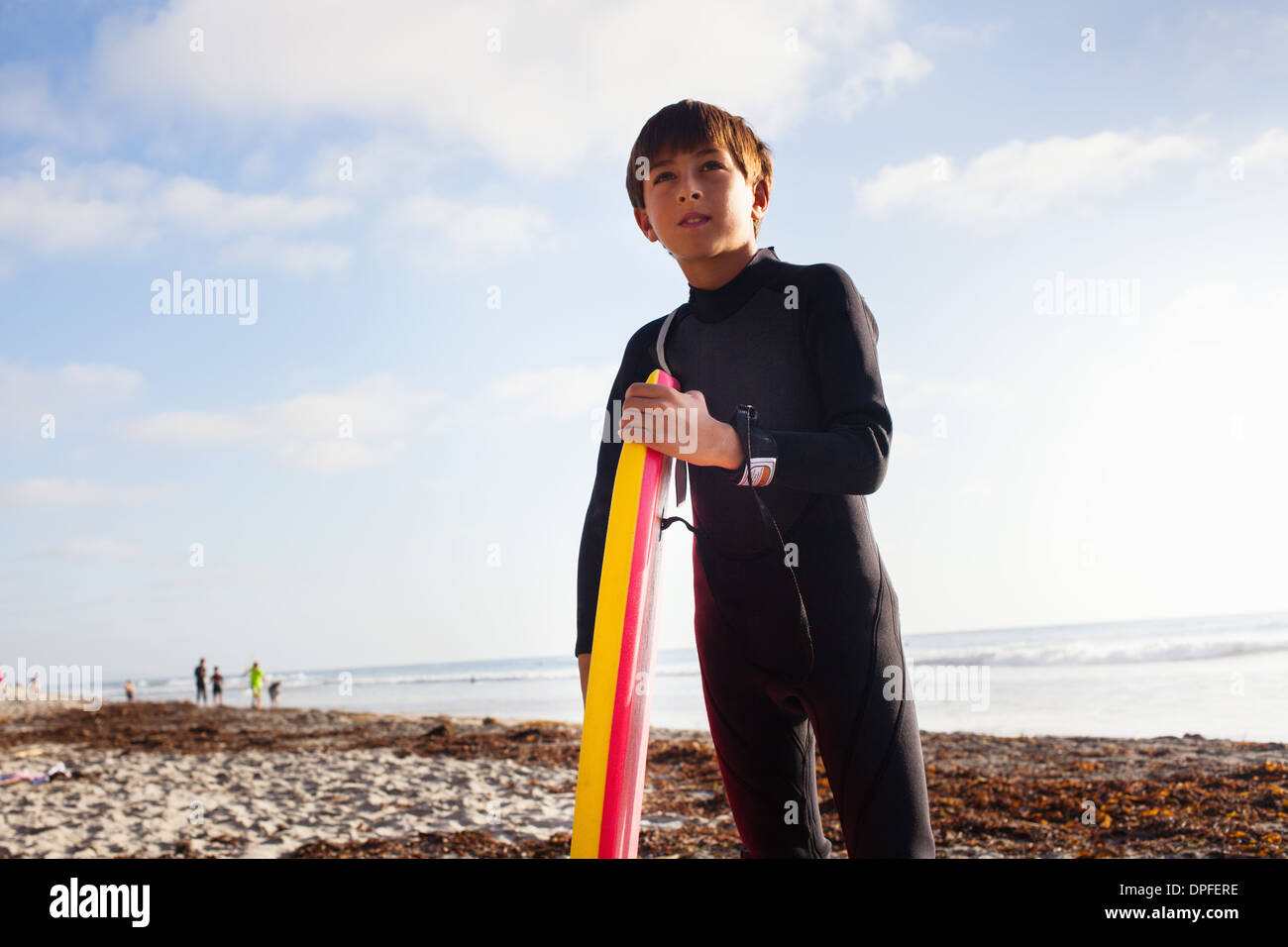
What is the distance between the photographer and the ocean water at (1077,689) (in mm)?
12219

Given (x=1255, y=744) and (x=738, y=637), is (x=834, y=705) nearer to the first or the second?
(x=738, y=637)

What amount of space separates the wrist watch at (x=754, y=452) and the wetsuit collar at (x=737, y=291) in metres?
0.49

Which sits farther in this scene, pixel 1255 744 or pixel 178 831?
pixel 1255 744

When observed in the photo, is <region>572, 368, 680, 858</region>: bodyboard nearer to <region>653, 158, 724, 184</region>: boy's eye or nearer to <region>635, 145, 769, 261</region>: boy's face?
<region>635, 145, 769, 261</region>: boy's face

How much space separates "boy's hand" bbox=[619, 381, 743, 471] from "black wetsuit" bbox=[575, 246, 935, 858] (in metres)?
0.07

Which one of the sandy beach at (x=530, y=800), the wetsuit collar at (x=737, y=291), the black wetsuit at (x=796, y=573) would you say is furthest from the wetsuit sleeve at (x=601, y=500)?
the sandy beach at (x=530, y=800)

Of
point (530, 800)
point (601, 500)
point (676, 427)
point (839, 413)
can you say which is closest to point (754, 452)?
point (676, 427)

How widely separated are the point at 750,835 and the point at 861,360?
0.98 m

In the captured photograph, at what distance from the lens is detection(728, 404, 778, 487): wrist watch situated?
1.41 meters

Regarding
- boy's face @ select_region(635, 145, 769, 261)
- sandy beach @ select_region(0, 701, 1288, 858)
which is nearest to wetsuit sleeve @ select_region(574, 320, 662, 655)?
boy's face @ select_region(635, 145, 769, 261)

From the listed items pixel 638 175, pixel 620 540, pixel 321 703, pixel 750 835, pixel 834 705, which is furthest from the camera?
pixel 321 703

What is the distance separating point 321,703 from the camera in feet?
102
